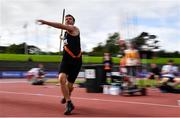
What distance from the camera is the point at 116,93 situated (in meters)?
15.7

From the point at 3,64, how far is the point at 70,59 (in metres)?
34.6

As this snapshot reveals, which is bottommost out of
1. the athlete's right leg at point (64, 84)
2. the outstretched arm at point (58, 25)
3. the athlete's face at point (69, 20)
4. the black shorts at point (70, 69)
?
the athlete's right leg at point (64, 84)

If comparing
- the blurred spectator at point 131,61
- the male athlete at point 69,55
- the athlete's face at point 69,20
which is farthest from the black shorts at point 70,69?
the blurred spectator at point 131,61

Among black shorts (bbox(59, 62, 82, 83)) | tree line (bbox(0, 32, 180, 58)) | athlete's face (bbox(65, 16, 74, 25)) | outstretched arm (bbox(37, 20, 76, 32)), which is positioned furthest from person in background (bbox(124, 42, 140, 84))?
tree line (bbox(0, 32, 180, 58))

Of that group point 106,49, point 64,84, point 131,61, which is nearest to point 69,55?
point 64,84

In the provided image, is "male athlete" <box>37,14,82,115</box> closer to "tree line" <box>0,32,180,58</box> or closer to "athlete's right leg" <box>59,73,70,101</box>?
"athlete's right leg" <box>59,73,70,101</box>

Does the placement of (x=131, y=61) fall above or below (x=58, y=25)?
below

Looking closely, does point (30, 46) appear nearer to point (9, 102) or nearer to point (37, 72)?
point (37, 72)

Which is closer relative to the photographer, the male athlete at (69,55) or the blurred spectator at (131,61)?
the male athlete at (69,55)

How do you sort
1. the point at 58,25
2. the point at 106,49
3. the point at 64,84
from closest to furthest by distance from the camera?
the point at 58,25 < the point at 64,84 < the point at 106,49

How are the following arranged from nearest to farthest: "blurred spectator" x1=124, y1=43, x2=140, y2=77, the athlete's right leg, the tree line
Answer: the athlete's right leg → "blurred spectator" x1=124, y1=43, x2=140, y2=77 → the tree line

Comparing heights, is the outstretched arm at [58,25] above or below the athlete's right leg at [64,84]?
above

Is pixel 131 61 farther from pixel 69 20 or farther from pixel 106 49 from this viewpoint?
pixel 106 49

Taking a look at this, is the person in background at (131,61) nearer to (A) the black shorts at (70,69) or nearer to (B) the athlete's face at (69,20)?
(A) the black shorts at (70,69)
